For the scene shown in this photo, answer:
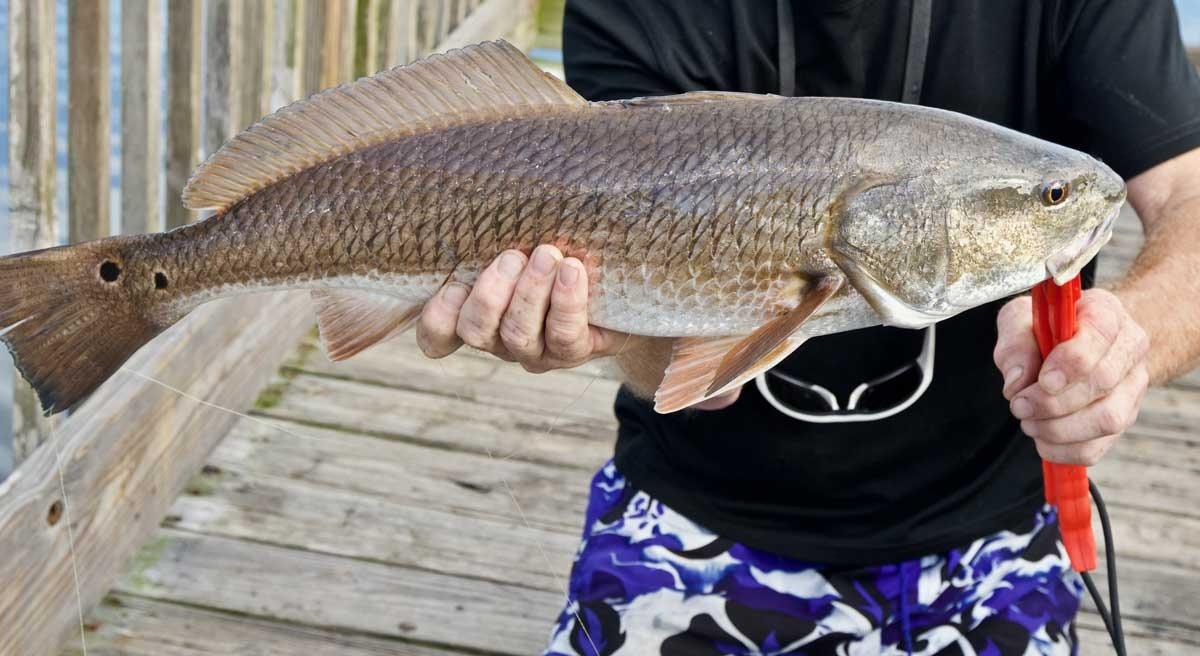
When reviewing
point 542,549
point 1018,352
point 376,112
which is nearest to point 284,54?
point 542,549

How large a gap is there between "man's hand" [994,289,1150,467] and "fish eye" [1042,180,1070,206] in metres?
0.21

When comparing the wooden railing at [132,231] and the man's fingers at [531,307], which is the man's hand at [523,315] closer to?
the man's fingers at [531,307]

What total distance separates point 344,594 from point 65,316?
1.43 meters

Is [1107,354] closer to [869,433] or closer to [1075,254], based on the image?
[1075,254]

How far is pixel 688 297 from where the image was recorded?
6.02 ft

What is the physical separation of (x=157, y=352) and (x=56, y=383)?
1454mm

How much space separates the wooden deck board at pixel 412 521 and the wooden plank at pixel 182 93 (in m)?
0.78

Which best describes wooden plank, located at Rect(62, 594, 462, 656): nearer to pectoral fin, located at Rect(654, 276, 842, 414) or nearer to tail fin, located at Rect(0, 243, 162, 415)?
tail fin, located at Rect(0, 243, 162, 415)

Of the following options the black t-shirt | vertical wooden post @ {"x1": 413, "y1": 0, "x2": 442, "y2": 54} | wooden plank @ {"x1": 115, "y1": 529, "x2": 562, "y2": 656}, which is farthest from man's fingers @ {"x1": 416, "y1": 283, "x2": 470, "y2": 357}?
vertical wooden post @ {"x1": 413, "y1": 0, "x2": 442, "y2": 54}

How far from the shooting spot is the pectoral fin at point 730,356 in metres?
1.74

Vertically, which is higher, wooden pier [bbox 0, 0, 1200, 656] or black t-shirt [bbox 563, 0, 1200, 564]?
black t-shirt [bbox 563, 0, 1200, 564]

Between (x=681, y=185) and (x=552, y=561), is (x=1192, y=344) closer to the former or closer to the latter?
(x=681, y=185)

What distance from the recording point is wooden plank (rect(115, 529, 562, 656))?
3.08m

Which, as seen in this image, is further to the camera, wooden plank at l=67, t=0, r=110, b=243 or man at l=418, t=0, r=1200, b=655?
wooden plank at l=67, t=0, r=110, b=243
